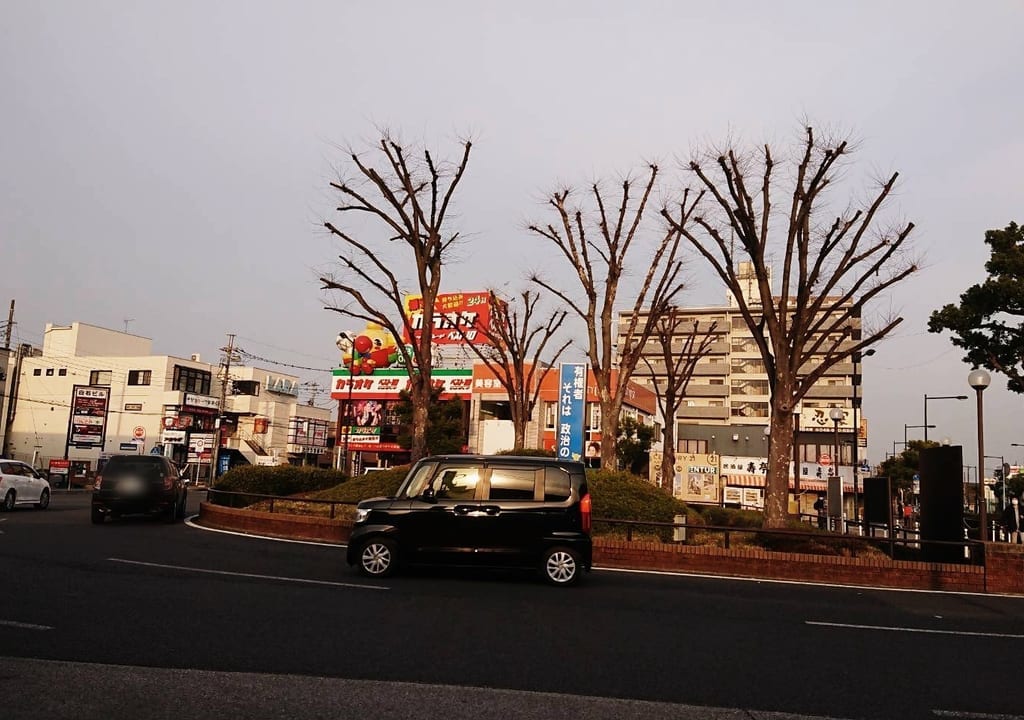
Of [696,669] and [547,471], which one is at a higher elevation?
[547,471]

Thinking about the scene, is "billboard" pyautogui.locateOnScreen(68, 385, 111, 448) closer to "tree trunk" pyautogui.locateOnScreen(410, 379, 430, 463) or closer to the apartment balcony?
"tree trunk" pyautogui.locateOnScreen(410, 379, 430, 463)

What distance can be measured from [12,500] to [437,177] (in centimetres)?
1667

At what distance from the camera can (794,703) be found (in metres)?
5.92

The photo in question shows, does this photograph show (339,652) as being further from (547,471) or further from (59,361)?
(59,361)

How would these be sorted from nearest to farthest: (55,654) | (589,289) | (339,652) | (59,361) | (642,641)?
(55,654) → (339,652) → (642,641) → (589,289) → (59,361)

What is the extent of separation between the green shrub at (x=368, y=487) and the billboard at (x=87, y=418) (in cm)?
3125

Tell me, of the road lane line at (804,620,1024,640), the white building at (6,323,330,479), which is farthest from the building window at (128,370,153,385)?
the road lane line at (804,620,1024,640)

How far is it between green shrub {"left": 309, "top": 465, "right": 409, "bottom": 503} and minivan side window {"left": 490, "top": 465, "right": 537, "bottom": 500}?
28.9 ft

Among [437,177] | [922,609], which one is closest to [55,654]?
[922,609]

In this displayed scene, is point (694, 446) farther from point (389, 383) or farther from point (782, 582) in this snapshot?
point (782, 582)

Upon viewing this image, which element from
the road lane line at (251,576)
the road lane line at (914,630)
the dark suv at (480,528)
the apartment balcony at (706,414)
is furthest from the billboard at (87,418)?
the apartment balcony at (706,414)

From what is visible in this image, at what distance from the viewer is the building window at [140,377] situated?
75.8 meters

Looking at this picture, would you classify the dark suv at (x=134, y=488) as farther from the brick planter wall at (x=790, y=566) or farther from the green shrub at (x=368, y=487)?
the brick planter wall at (x=790, y=566)

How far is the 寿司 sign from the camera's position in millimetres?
59125
